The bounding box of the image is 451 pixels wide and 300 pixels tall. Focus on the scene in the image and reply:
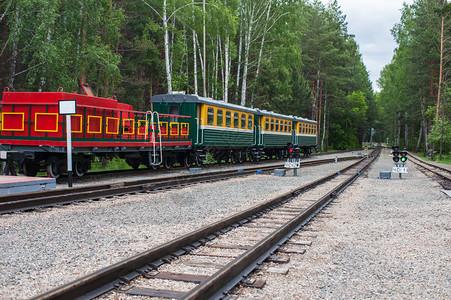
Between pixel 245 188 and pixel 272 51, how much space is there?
925 inches

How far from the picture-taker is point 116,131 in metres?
14.5

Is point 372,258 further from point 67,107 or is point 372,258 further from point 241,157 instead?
point 241,157

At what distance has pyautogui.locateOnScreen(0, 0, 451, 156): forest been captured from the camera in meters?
18.3

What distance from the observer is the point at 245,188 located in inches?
500

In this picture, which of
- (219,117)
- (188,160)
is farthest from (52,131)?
(219,117)

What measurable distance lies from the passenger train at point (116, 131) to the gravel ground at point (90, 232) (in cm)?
394

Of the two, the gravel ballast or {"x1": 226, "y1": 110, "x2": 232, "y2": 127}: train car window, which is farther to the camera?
{"x1": 226, "y1": 110, "x2": 232, "y2": 127}: train car window

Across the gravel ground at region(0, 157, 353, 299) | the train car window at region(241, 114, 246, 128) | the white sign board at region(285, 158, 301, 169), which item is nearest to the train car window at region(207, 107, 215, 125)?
the train car window at region(241, 114, 246, 128)

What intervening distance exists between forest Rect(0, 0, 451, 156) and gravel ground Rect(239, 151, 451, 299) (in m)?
13.5

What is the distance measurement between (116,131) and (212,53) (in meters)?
22.0

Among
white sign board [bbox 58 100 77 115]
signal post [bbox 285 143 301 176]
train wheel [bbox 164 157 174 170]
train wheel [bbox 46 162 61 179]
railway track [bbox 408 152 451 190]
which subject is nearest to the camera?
white sign board [bbox 58 100 77 115]

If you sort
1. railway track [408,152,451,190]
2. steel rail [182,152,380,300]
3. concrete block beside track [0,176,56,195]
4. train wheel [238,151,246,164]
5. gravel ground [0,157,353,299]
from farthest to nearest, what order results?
train wheel [238,151,246,164]
railway track [408,152,451,190]
concrete block beside track [0,176,56,195]
gravel ground [0,157,353,299]
steel rail [182,152,380,300]

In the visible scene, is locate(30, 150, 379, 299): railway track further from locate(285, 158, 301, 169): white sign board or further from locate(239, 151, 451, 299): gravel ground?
locate(285, 158, 301, 169): white sign board

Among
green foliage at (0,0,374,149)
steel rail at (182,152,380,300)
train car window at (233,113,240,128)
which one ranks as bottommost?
steel rail at (182,152,380,300)
